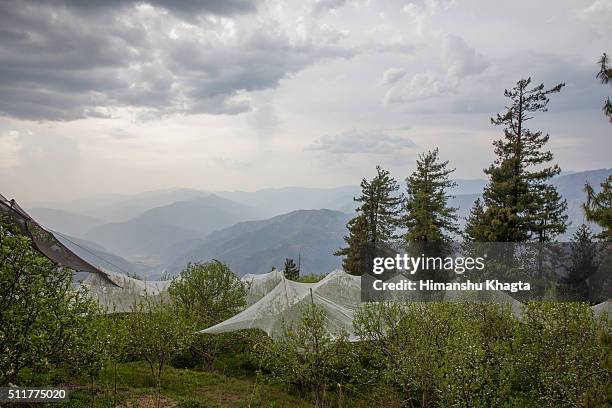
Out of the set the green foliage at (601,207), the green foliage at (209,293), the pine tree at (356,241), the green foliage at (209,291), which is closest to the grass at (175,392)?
the green foliage at (209,293)

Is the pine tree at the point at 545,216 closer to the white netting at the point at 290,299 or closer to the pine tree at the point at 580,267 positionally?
the pine tree at the point at 580,267

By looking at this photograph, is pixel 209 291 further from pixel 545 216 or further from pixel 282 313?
→ pixel 545 216

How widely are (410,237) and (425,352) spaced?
2626cm

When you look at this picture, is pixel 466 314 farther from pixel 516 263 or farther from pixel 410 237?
pixel 410 237

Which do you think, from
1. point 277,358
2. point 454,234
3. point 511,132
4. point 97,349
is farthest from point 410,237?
point 97,349

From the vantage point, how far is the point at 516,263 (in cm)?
3222

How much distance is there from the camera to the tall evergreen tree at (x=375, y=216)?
42.9m

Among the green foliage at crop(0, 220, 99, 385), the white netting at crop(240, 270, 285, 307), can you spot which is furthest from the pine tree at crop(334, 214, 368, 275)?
the green foliage at crop(0, 220, 99, 385)

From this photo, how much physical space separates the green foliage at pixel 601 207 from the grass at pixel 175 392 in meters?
9.06

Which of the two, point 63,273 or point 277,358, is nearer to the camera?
point 63,273

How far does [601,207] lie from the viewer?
11836 mm

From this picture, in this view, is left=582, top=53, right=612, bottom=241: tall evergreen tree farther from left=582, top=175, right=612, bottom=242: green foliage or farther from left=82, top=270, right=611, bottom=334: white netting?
left=82, top=270, right=611, bottom=334: white netting

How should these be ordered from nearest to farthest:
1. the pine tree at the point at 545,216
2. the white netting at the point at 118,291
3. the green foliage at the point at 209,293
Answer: the green foliage at the point at 209,293 < the white netting at the point at 118,291 < the pine tree at the point at 545,216

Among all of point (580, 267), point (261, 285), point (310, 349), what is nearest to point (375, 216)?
point (580, 267)
